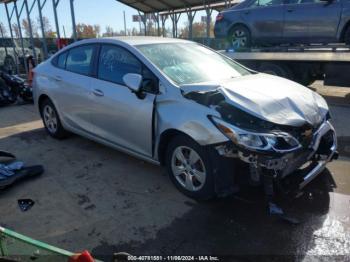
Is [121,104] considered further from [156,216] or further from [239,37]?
[239,37]

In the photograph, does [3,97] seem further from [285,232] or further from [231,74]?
[285,232]

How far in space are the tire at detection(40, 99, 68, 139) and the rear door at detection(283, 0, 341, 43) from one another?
6182 mm

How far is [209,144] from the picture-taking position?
303 cm

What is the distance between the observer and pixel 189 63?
13.0ft

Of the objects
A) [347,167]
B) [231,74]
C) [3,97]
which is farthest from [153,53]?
[3,97]

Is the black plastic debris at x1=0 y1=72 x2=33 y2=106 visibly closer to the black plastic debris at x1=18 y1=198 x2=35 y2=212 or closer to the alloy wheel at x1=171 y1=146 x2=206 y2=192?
the black plastic debris at x1=18 y1=198 x2=35 y2=212

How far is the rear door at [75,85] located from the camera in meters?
4.48

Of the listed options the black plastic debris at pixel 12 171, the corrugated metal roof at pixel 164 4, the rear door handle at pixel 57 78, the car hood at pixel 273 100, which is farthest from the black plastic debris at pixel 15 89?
the corrugated metal roof at pixel 164 4

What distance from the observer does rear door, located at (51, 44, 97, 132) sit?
14.7ft

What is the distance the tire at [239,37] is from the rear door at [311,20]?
1170 mm

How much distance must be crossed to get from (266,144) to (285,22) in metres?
6.70

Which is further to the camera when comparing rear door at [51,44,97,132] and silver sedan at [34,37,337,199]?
rear door at [51,44,97,132]

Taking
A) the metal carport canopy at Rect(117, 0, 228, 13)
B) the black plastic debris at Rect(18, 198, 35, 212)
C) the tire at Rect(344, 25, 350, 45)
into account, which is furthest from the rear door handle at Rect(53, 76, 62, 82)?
the metal carport canopy at Rect(117, 0, 228, 13)

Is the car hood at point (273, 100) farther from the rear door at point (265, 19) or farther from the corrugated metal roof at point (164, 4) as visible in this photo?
the corrugated metal roof at point (164, 4)
